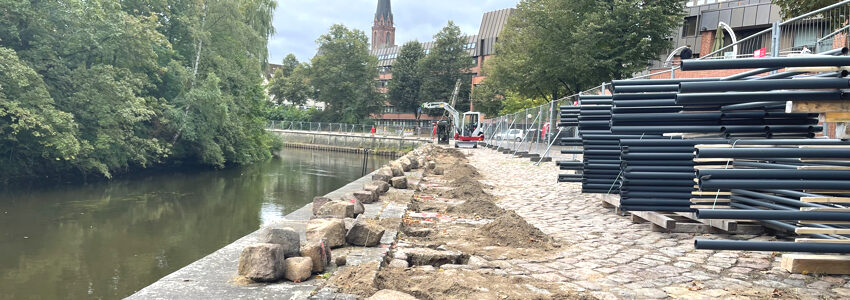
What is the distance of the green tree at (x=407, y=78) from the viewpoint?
70125 mm

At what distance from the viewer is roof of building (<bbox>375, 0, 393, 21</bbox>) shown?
13312cm

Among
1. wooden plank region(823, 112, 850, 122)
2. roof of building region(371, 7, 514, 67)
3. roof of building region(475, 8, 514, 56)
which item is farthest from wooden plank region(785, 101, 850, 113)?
roof of building region(475, 8, 514, 56)

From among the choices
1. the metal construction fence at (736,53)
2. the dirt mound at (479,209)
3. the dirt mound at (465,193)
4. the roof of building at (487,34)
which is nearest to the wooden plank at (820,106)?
the metal construction fence at (736,53)

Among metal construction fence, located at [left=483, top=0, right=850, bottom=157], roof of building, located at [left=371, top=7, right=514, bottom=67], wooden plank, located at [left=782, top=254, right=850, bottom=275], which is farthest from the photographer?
roof of building, located at [left=371, top=7, right=514, bottom=67]

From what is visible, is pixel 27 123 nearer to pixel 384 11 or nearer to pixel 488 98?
pixel 488 98

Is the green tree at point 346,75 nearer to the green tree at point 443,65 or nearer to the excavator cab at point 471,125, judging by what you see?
the green tree at point 443,65

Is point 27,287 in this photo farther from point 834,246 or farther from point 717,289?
point 834,246

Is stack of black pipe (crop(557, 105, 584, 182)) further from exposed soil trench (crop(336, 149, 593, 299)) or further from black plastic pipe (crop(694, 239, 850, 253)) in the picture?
black plastic pipe (crop(694, 239, 850, 253))

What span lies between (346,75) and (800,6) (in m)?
58.3

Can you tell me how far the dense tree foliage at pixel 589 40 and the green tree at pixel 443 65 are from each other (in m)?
33.3

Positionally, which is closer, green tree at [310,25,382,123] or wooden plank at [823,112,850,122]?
wooden plank at [823,112,850,122]

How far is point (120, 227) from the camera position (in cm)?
1355

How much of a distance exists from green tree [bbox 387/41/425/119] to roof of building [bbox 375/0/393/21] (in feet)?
211

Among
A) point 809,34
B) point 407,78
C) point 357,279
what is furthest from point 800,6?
point 407,78
